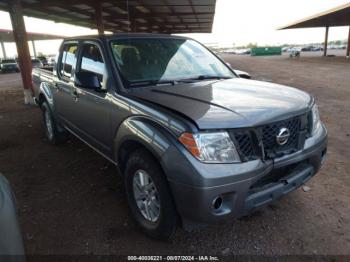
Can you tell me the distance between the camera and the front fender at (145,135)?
2406mm

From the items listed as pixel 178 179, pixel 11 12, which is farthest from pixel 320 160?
pixel 11 12

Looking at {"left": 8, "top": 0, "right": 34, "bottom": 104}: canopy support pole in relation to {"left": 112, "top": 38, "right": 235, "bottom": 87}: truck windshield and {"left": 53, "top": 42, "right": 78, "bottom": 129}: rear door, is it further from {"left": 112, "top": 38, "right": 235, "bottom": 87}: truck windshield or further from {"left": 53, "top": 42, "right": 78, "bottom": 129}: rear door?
{"left": 112, "top": 38, "right": 235, "bottom": 87}: truck windshield

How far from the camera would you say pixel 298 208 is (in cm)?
328

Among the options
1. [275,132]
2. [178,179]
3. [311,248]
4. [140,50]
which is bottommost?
[311,248]

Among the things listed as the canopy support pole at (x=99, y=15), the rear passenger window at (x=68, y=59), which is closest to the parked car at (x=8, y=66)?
the canopy support pole at (x=99, y=15)

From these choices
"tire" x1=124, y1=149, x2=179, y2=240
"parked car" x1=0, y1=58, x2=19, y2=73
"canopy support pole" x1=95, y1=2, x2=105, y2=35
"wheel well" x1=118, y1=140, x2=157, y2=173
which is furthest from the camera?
"parked car" x1=0, y1=58, x2=19, y2=73

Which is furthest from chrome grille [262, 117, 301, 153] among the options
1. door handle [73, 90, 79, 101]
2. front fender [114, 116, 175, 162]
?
door handle [73, 90, 79, 101]

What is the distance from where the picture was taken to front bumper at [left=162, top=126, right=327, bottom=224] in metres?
2.19

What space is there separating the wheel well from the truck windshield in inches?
25.5

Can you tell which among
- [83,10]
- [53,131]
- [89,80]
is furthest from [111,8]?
[89,80]

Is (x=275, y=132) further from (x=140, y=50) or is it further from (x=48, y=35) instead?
(x=48, y=35)

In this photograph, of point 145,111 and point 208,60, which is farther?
point 208,60

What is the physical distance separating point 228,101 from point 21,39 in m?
9.35

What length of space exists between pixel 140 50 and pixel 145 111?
1213 mm
